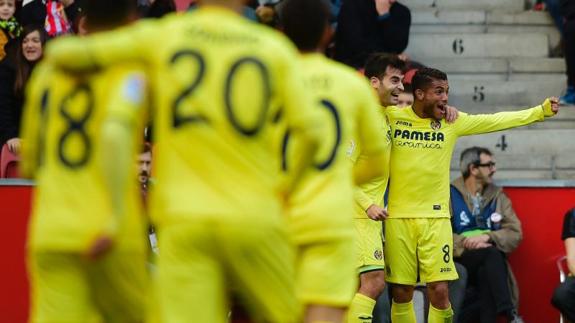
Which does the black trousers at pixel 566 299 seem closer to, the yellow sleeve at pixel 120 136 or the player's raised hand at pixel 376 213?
the player's raised hand at pixel 376 213

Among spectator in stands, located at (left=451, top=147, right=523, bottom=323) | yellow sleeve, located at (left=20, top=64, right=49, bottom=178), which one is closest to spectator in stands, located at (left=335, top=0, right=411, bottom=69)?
spectator in stands, located at (left=451, top=147, right=523, bottom=323)

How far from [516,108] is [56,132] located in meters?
9.82

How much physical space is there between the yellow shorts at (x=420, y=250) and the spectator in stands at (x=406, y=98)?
1.69 m

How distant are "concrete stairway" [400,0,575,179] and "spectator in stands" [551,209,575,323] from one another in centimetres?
284

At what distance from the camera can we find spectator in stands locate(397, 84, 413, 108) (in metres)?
14.7

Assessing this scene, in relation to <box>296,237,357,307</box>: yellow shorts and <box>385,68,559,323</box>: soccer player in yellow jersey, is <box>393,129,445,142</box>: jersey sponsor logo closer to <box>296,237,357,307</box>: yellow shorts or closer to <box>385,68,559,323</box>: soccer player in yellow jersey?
<box>385,68,559,323</box>: soccer player in yellow jersey

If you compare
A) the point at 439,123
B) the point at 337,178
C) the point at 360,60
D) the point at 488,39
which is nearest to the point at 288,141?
the point at 337,178

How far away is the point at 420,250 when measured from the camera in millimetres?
13305

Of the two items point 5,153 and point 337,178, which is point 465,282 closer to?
point 5,153

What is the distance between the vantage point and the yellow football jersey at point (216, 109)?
743cm

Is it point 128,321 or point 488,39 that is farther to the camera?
point 488,39

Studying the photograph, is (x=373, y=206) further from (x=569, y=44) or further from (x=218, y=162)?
(x=218, y=162)

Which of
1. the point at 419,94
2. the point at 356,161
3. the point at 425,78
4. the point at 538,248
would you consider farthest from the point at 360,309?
the point at 538,248

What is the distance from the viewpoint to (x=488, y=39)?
17.9m
